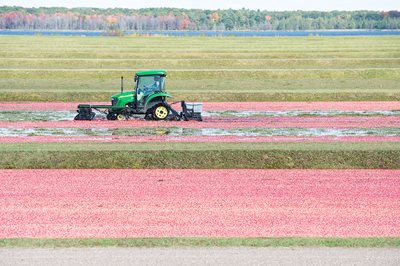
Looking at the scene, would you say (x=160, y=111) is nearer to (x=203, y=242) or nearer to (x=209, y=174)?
(x=209, y=174)

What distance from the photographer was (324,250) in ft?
44.3

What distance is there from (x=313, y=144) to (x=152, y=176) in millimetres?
5302

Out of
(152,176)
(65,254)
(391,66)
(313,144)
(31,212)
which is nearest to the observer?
(65,254)

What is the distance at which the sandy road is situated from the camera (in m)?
12.8

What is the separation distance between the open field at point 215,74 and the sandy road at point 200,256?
26655 millimetres

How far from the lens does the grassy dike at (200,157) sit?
21.8 metres

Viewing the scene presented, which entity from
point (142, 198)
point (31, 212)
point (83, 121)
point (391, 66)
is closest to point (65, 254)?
point (31, 212)

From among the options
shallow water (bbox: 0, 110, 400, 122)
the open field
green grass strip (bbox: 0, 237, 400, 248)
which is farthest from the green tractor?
green grass strip (bbox: 0, 237, 400, 248)

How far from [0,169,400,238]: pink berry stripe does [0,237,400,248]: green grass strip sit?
0.70m

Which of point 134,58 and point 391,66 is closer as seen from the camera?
point 391,66

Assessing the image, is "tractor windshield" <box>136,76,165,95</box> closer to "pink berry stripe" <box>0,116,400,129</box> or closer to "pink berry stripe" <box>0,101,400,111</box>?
"pink berry stripe" <box>0,116,400,129</box>

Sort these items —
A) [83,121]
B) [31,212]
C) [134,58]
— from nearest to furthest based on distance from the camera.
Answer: [31,212] < [83,121] < [134,58]

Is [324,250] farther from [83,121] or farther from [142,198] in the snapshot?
[83,121]

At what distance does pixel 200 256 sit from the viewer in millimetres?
13109
